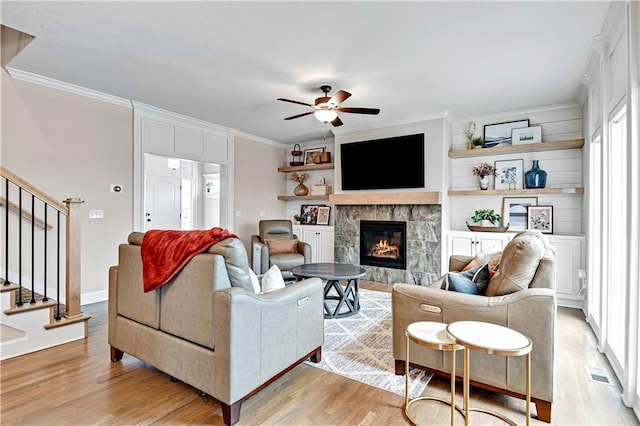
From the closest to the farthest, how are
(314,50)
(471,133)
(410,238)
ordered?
(314,50) < (471,133) < (410,238)

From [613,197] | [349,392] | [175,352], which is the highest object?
[613,197]

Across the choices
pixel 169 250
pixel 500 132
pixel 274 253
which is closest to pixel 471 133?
pixel 500 132

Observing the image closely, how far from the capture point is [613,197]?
267 cm

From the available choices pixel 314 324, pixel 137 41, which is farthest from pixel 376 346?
pixel 137 41

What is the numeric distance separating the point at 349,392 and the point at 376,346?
748mm

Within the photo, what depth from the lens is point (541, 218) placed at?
440 centimetres

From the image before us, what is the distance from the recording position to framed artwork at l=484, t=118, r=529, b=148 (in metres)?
4.57

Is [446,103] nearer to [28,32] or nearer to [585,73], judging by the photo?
[585,73]

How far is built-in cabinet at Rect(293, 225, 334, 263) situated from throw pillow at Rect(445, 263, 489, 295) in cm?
374

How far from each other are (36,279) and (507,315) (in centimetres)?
450

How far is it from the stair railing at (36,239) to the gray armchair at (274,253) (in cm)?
234

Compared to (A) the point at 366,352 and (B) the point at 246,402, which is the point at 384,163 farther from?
(B) the point at 246,402

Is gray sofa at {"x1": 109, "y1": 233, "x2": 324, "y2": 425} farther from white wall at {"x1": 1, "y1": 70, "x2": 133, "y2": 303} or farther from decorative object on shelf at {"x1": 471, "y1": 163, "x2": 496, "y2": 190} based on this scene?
decorative object on shelf at {"x1": 471, "y1": 163, "x2": 496, "y2": 190}

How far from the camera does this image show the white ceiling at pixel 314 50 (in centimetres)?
229
